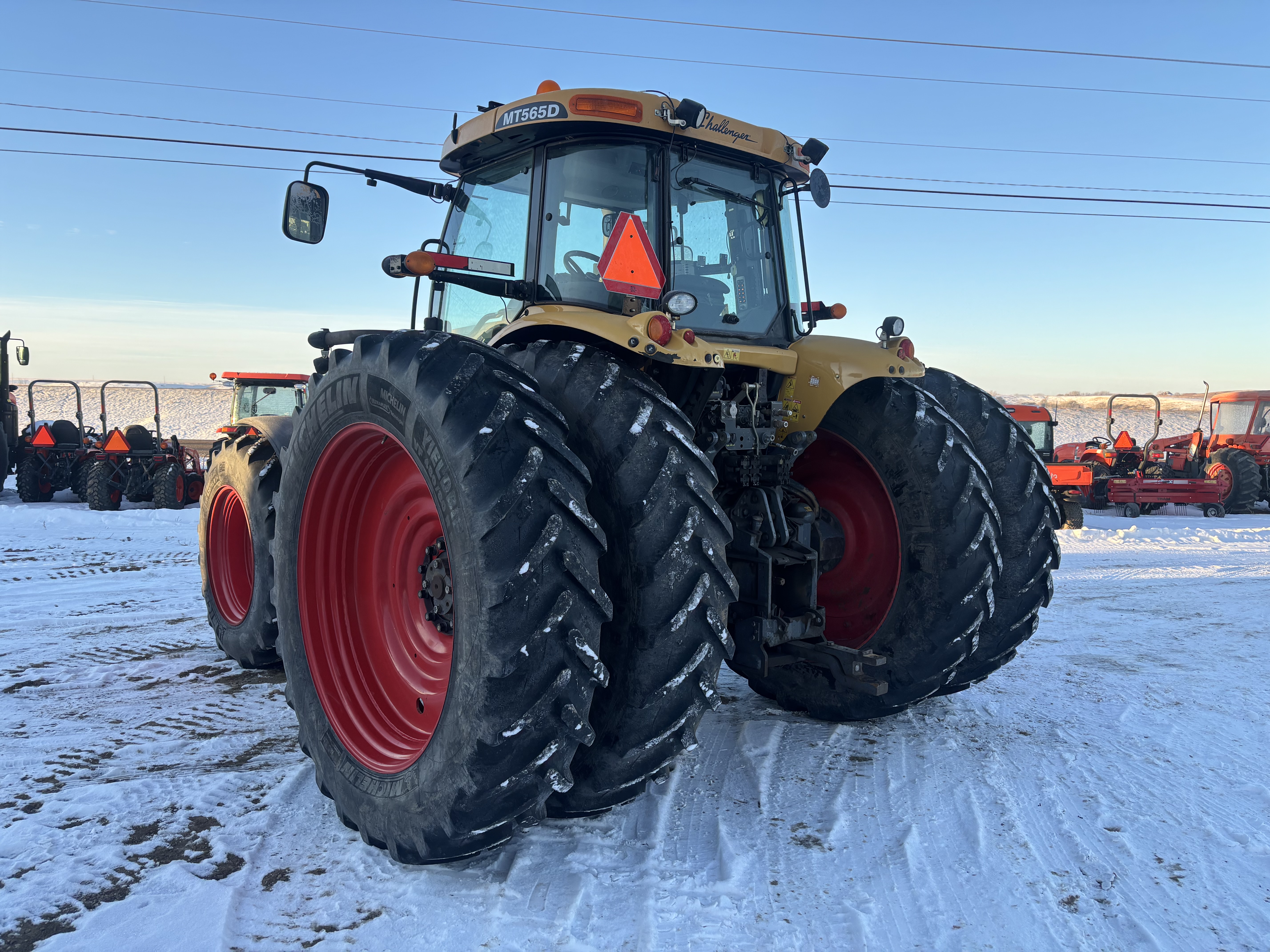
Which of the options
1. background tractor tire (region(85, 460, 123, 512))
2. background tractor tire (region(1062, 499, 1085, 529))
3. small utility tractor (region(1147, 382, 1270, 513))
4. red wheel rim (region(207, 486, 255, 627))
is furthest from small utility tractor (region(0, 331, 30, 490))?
small utility tractor (region(1147, 382, 1270, 513))

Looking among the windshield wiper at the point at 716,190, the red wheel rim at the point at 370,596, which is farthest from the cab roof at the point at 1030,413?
the red wheel rim at the point at 370,596

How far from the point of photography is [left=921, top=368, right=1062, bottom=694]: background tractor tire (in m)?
3.75

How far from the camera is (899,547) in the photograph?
144 inches

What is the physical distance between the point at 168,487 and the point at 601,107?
45.3 ft

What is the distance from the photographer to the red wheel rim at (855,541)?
373 cm

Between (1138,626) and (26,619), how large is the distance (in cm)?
816

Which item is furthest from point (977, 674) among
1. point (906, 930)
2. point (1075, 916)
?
point (906, 930)

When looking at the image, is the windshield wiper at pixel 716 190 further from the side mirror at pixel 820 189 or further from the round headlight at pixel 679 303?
the round headlight at pixel 679 303

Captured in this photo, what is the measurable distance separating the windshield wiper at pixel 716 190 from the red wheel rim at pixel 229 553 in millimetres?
3353

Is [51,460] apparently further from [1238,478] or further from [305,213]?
[1238,478]

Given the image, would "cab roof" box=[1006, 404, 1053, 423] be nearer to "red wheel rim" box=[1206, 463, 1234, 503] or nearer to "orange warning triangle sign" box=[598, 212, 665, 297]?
"red wheel rim" box=[1206, 463, 1234, 503]

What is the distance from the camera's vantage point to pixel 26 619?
232 inches

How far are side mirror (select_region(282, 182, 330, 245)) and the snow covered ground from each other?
228cm

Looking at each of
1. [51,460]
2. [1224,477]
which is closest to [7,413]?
[51,460]
